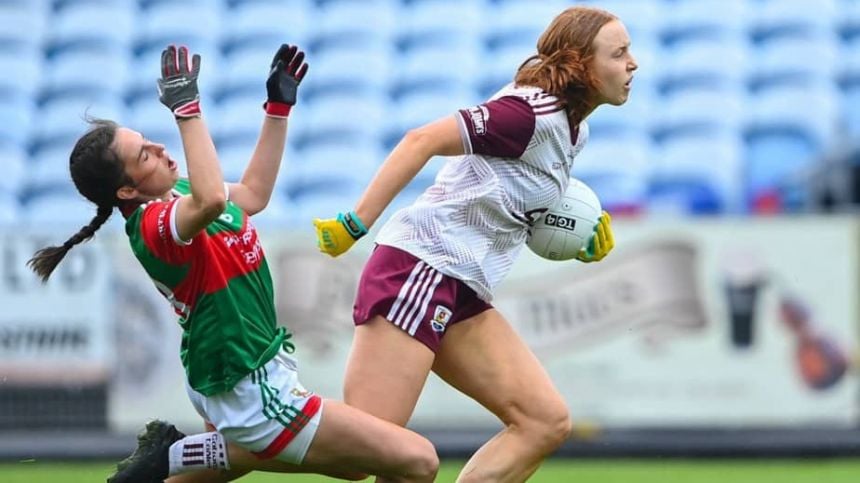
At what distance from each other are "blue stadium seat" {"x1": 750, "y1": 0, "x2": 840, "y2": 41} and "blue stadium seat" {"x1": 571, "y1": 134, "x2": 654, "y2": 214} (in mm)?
1690

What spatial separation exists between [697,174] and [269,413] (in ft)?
26.8

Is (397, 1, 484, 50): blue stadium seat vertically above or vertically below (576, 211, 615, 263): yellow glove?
below

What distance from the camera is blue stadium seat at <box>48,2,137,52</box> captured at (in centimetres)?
1394

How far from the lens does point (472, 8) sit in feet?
45.6

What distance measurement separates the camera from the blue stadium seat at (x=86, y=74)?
13672 millimetres

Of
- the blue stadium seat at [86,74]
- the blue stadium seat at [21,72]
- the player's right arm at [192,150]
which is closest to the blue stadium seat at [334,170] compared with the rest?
the blue stadium seat at [86,74]

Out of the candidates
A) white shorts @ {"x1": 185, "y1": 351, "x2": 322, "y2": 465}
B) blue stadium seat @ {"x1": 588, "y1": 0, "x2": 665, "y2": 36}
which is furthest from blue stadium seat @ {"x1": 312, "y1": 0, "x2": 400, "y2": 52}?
white shorts @ {"x1": 185, "y1": 351, "x2": 322, "y2": 465}

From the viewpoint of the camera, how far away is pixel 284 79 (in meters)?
5.12

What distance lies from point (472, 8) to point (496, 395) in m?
8.95

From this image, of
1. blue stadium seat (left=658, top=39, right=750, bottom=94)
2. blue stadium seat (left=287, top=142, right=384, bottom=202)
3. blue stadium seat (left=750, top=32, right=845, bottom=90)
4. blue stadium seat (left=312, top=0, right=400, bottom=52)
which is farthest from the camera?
blue stadium seat (left=312, top=0, right=400, bottom=52)

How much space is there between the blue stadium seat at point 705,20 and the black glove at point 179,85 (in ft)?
30.8

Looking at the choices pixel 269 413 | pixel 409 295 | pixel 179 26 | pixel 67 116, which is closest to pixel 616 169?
pixel 179 26

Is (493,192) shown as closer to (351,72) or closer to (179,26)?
(351,72)

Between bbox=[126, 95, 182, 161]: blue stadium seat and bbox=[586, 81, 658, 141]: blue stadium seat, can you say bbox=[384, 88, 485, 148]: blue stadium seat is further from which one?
bbox=[126, 95, 182, 161]: blue stadium seat
